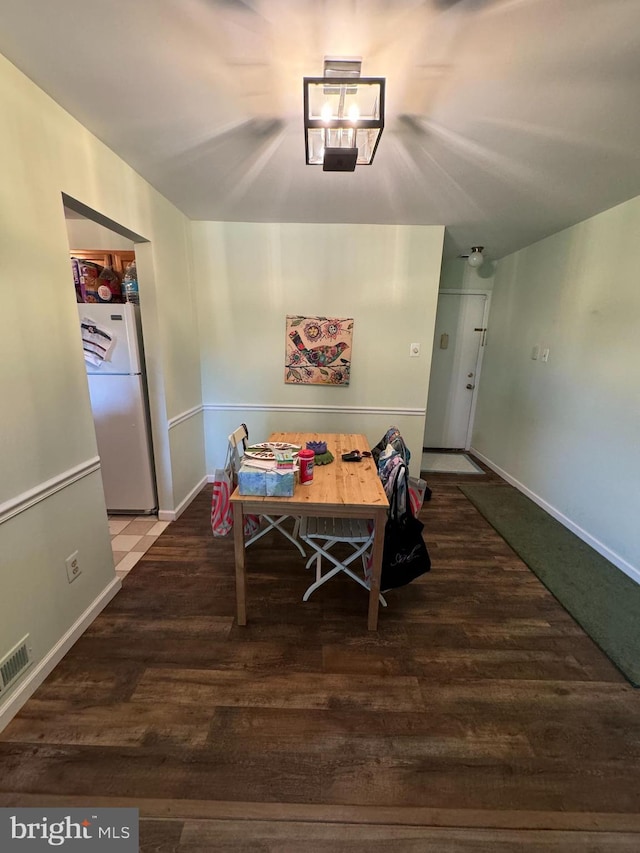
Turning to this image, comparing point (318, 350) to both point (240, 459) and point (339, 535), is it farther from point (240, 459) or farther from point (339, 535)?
point (339, 535)

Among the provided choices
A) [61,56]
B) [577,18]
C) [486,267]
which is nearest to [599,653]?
[577,18]

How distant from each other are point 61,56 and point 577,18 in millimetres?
1746

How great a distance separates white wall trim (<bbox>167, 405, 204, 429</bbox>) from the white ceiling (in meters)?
1.65

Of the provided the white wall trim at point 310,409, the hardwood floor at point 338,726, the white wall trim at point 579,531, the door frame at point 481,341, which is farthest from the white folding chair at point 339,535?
the door frame at point 481,341

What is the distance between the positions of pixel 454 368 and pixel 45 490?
4.32m

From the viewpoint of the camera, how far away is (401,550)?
5.75 feet

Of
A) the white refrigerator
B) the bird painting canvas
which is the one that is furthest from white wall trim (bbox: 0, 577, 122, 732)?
the bird painting canvas

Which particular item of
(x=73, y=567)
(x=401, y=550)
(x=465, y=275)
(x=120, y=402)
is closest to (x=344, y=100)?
(x=401, y=550)

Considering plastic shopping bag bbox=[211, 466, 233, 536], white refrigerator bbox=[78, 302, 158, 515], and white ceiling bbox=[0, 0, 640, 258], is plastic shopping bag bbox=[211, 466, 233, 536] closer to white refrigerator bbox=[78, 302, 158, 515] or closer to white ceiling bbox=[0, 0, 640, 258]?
white refrigerator bbox=[78, 302, 158, 515]

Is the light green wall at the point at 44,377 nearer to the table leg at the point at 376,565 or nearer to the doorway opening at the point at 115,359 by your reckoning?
the doorway opening at the point at 115,359

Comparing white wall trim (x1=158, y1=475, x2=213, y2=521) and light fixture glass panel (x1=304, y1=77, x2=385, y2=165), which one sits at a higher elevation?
light fixture glass panel (x1=304, y1=77, x2=385, y2=165)

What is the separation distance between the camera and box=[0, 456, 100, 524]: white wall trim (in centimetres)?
126

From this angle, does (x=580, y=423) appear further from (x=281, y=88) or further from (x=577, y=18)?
(x=281, y=88)

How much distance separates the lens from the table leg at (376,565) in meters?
1.55
